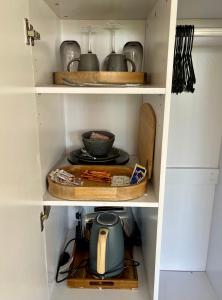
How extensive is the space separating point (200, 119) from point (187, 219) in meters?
0.58

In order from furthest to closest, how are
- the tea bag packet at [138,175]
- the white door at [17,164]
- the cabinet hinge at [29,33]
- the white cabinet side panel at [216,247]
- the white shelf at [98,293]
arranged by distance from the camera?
the white cabinet side panel at [216,247] → the white shelf at [98,293] → the tea bag packet at [138,175] → the cabinet hinge at [29,33] → the white door at [17,164]

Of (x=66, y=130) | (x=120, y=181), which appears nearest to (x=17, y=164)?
(x=120, y=181)

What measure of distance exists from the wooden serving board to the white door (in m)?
0.20

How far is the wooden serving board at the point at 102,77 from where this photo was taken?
0.85 m

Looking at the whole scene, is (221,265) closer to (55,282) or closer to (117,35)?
(55,282)

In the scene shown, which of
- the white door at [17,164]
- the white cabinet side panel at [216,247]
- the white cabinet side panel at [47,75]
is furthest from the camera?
the white cabinet side panel at [216,247]

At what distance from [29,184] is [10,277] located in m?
0.23

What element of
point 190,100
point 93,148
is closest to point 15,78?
point 93,148

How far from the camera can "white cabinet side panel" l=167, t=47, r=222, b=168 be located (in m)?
1.22

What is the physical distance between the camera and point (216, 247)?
1390mm

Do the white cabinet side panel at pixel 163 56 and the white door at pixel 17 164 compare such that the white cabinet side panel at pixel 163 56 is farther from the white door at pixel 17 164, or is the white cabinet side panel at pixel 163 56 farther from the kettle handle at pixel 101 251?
the white door at pixel 17 164

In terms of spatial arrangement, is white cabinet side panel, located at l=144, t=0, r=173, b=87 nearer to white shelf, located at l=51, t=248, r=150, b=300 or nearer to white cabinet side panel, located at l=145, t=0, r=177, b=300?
white cabinet side panel, located at l=145, t=0, r=177, b=300

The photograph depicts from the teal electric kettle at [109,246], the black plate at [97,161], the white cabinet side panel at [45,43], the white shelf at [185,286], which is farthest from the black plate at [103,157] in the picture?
the white shelf at [185,286]

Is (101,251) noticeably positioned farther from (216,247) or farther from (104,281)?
(216,247)
